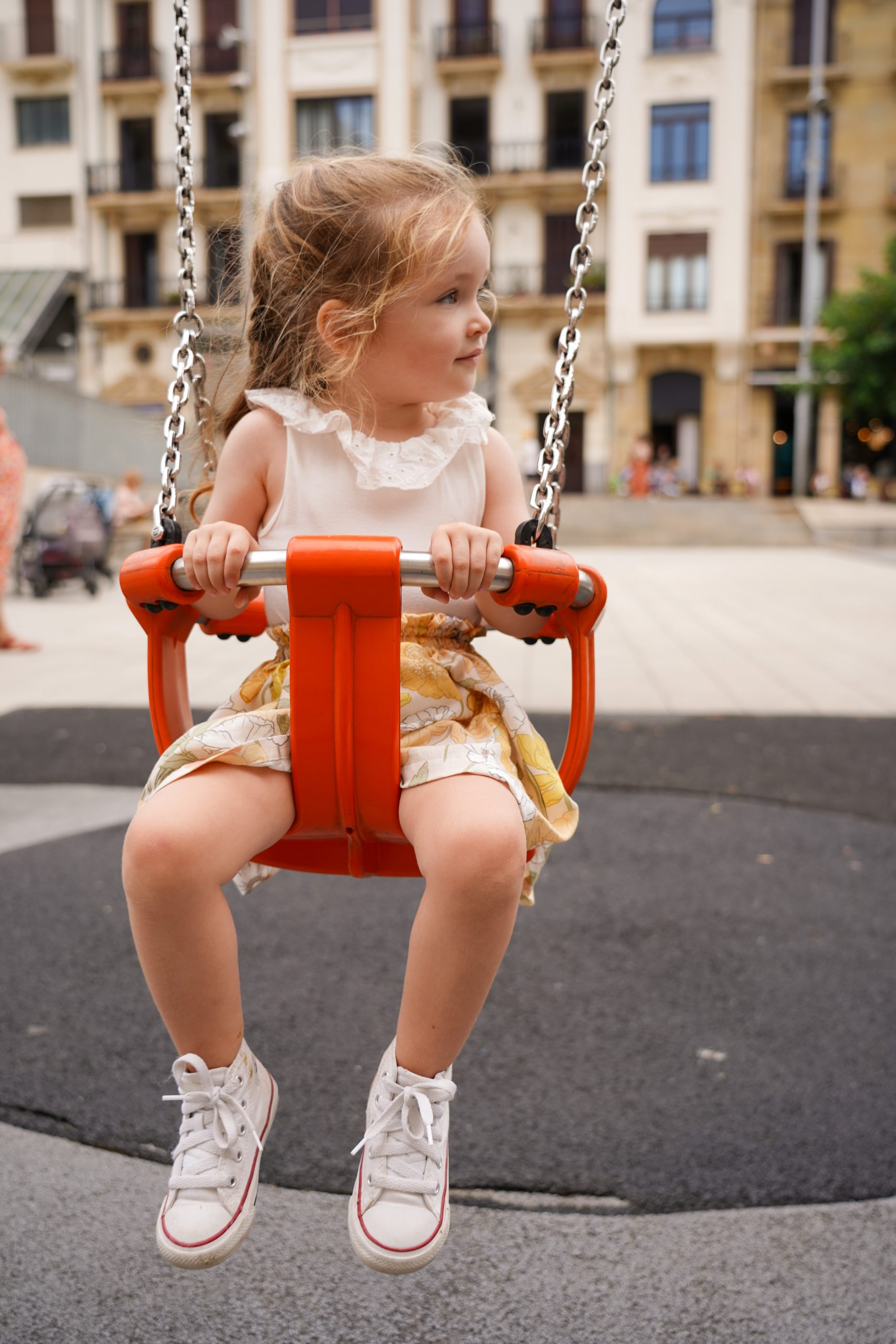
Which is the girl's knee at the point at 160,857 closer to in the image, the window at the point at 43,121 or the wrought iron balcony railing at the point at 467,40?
the wrought iron balcony railing at the point at 467,40

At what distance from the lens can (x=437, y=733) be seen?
157 cm

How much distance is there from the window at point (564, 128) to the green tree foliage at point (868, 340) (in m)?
9.32

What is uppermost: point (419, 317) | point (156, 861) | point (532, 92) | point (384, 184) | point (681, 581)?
point (532, 92)

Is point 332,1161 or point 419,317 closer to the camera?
point 419,317

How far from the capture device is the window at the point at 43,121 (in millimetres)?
28344

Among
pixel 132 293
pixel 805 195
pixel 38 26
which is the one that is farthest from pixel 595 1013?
pixel 38 26

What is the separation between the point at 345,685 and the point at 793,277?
96.7ft

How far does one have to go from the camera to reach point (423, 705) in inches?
62.9

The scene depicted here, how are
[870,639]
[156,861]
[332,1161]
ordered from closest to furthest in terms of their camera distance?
1. [156,861]
2. [332,1161]
3. [870,639]

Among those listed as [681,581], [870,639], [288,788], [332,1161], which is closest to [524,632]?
[288,788]

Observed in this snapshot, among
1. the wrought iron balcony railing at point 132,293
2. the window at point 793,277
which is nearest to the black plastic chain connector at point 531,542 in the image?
the window at point 793,277

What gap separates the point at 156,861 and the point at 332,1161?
0.86 m

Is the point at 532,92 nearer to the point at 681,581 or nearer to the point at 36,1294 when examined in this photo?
the point at 681,581

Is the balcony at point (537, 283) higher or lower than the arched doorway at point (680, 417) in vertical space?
higher
